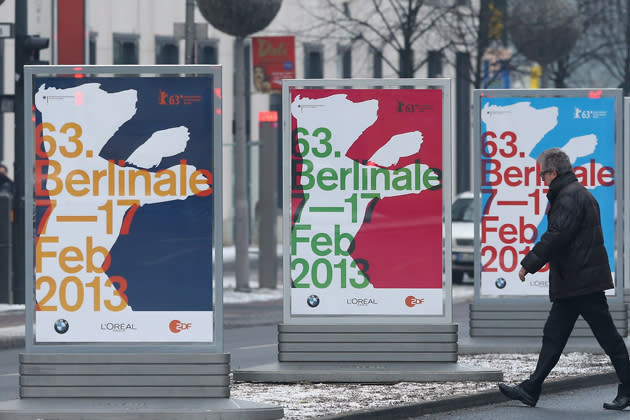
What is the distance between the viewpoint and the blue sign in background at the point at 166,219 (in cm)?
974

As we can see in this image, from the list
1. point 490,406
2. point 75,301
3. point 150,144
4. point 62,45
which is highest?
point 62,45

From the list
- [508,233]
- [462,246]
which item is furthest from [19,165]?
[462,246]

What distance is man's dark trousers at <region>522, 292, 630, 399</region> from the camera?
10.8 m

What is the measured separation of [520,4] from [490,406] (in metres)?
19.7

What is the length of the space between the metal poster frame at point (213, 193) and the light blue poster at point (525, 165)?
472 centimetres

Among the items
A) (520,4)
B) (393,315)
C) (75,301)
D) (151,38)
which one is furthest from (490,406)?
(151,38)

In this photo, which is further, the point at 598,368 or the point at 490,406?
the point at 598,368

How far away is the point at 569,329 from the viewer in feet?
35.8

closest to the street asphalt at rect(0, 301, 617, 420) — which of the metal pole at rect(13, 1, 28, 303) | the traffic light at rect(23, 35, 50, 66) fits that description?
the metal pole at rect(13, 1, 28, 303)

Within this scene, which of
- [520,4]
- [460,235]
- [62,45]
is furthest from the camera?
[520,4]

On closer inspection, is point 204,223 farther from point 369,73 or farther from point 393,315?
point 369,73

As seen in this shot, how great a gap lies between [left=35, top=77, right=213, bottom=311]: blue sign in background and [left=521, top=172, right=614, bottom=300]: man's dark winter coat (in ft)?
7.28

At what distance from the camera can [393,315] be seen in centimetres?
1179

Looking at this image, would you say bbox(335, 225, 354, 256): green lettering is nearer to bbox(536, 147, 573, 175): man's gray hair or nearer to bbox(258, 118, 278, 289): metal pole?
bbox(536, 147, 573, 175): man's gray hair
